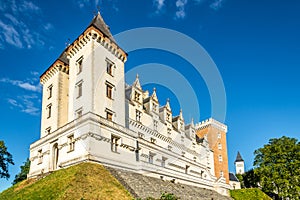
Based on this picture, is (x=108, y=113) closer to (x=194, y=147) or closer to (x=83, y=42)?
(x=83, y=42)

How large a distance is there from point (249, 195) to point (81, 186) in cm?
3697

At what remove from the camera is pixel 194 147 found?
4859 cm

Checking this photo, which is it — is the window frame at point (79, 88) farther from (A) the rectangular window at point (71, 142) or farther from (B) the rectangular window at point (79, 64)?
→ (A) the rectangular window at point (71, 142)

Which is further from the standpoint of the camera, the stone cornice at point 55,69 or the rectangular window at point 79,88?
the stone cornice at point 55,69

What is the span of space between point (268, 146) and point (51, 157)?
39867 millimetres

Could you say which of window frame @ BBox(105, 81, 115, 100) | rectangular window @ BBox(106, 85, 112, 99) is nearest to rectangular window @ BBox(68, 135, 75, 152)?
window frame @ BBox(105, 81, 115, 100)

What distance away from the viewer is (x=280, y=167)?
157 feet

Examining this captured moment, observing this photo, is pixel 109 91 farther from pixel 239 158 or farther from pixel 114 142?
pixel 239 158

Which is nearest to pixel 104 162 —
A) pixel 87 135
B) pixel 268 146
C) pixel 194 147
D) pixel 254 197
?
pixel 87 135

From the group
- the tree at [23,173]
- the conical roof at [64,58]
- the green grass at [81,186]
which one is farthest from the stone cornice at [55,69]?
the tree at [23,173]

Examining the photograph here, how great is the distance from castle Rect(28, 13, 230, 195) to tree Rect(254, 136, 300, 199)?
616 inches

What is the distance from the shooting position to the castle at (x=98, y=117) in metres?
25.1

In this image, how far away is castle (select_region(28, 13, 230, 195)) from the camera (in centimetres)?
2510

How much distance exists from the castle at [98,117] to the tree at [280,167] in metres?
15.7
